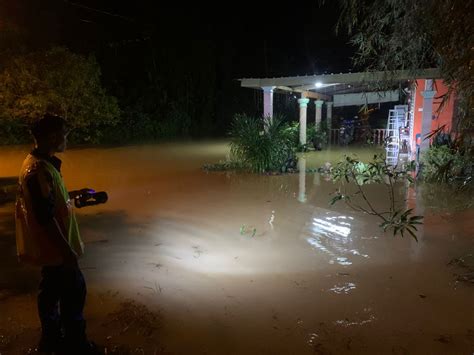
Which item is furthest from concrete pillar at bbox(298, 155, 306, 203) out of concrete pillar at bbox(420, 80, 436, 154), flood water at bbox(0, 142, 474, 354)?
concrete pillar at bbox(420, 80, 436, 154)

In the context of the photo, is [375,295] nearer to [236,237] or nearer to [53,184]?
[236,237]

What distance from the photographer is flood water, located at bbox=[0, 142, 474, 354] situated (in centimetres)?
345

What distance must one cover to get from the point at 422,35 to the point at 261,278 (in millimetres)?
3059

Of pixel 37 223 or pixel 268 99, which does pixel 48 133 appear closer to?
pixel 37 223

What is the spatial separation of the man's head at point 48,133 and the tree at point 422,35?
2872 millimetres

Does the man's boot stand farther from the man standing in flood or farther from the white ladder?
the white ladder

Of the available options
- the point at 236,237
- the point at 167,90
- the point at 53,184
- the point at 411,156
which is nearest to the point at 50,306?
the point at 53,184

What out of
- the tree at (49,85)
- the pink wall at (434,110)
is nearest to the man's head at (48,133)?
the pink wall at (434,110)

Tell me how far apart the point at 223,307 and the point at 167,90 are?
2427cm

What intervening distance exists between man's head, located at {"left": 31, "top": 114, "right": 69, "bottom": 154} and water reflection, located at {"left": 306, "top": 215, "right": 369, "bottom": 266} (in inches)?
147

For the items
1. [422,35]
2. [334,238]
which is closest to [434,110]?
[334,238]

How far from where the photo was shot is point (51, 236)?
8.82ft

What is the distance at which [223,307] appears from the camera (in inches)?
158

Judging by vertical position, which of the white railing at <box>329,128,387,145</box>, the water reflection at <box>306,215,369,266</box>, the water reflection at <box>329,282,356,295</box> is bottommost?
the water reflection at <box>329,282,356,295</box>
